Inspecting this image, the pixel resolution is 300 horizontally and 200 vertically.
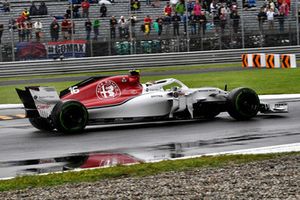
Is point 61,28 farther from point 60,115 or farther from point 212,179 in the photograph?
point 212,179

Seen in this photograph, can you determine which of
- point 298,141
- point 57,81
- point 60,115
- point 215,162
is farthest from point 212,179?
point 57,81

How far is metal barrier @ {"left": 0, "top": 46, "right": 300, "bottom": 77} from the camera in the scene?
31.5 metres

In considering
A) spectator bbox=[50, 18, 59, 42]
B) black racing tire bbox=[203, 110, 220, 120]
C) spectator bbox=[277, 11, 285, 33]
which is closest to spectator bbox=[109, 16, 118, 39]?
spectator bbox=[50, 18, 59, 42]

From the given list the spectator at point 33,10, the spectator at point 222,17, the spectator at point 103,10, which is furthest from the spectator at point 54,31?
the spectator at point 222,17

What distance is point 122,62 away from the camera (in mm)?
32906

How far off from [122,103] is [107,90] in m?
0.44

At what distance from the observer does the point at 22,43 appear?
30.8m

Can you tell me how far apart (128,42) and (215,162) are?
73.7ft

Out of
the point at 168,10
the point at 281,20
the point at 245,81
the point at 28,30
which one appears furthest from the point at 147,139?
the point at 281,20

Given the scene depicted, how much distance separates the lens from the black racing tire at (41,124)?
15.4 metres

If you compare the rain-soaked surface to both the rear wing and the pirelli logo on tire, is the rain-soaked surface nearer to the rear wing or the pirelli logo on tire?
the rear wing

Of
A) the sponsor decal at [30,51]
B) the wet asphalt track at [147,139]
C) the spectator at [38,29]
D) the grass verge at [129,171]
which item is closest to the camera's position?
the grass verge at [129,171]

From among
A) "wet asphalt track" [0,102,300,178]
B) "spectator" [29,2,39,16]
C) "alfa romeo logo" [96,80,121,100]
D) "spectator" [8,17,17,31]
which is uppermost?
"spectator" [29,2,39,16]

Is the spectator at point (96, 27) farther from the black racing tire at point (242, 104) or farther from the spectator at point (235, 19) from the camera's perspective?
the black racing tire at point (242, 104)
